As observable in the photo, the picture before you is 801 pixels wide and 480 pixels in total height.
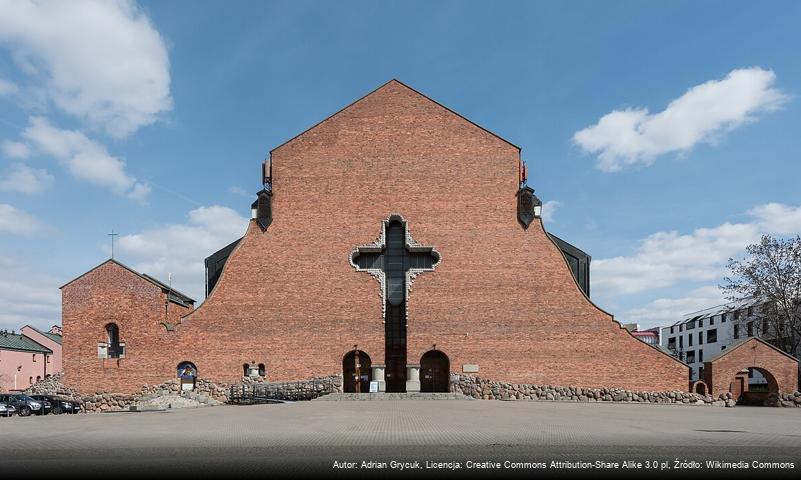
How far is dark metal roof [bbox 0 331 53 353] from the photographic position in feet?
174

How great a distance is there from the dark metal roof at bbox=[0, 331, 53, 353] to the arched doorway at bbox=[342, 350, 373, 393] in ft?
126

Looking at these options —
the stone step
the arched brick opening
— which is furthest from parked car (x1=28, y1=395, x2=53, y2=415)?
the arched brick opening

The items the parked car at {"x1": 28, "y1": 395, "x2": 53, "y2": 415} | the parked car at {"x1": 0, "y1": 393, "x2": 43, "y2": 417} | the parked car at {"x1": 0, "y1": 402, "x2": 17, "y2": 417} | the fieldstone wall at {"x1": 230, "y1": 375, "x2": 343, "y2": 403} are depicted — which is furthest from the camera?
the fieldstone wall at {"x1": 230, "y1": 375, "x2": 343, "y2": 403}

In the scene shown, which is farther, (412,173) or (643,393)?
(412,173)

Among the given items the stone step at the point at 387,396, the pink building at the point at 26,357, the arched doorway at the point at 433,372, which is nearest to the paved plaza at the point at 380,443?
the stone step at the point at 387,396

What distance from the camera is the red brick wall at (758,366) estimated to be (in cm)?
2791

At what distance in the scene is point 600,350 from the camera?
28.1 meters

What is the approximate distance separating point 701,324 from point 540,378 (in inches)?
2165

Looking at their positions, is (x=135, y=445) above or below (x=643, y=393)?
above

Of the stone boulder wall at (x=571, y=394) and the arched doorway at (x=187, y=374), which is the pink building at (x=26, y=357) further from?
the stone boulder wall at (x=571, y=394)

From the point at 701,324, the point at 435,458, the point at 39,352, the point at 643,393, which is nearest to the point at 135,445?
the point at 435,458

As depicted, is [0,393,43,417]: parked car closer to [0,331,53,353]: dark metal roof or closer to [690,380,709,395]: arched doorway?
[690,380,709,395]: arched doorway

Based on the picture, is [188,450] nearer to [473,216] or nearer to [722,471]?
[722,471]

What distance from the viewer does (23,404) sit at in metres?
25.9
